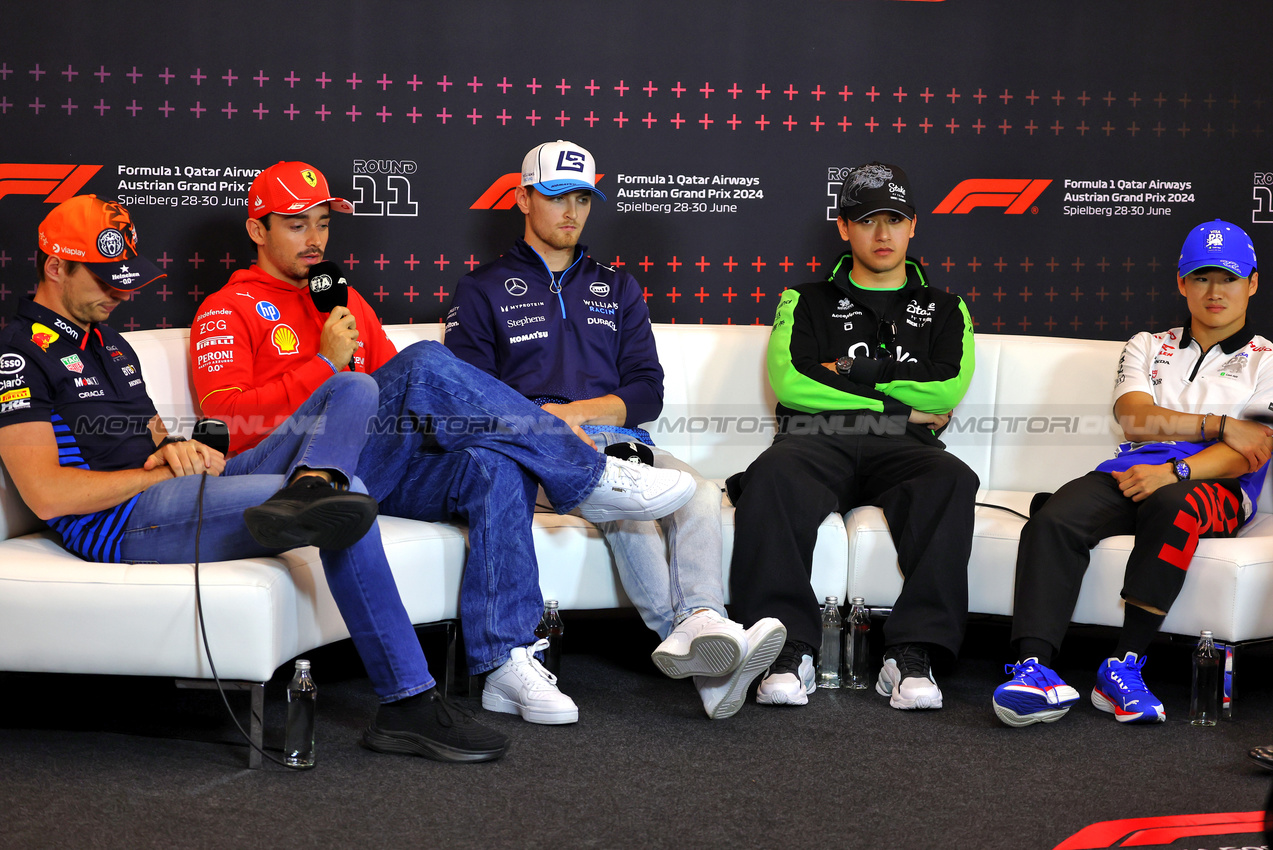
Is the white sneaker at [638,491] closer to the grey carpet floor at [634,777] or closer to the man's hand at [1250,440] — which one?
the grey carpet floor at [634,777]

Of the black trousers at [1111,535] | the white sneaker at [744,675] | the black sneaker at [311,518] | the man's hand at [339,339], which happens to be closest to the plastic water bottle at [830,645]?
the white sneaker at [744,675]

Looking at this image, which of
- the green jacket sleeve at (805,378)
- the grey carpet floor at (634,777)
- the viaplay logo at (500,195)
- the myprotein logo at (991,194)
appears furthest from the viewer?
the myprotein logo at (991,194)

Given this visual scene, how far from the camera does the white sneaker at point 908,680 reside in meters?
2.51

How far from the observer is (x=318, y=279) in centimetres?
290

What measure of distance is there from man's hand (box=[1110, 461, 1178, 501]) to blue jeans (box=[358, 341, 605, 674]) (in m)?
1.29

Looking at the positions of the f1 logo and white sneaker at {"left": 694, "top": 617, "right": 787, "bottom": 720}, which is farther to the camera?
the f1 logo

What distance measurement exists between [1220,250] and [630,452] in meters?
1.58

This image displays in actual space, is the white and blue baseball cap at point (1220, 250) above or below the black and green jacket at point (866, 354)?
above

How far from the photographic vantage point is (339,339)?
9.20ft

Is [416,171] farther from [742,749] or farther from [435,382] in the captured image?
[742,749]

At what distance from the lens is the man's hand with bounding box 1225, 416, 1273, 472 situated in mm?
2738

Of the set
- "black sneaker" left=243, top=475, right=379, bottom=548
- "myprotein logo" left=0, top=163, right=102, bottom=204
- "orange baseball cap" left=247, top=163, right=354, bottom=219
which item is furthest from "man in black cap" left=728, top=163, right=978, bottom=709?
"myprotein logo" left=0, top=163, right=102, bottom=204

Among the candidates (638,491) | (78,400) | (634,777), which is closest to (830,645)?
(638,491)

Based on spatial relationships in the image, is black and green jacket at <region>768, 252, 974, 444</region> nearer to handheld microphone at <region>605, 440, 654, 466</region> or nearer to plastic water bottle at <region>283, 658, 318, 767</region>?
handheld microphone at <region>605, 440, 654, 466</region>
